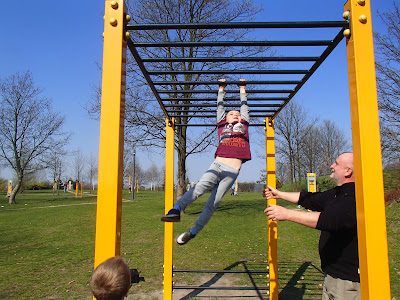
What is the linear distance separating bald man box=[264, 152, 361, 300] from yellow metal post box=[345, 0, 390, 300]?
0.53 metres

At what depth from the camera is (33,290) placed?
16.7 ft

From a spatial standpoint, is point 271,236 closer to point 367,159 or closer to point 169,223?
point 169,223

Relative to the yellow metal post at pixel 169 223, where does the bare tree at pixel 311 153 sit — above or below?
above

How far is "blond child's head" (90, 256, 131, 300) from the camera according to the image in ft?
5.25

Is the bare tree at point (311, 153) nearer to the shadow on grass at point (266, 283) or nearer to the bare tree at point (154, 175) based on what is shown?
the shadow on grass at point (266, 283)

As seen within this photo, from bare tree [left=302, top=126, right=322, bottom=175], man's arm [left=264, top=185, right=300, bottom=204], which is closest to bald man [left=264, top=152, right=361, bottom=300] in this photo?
man's arm [left=264, top=185, right=300, bottom=204]

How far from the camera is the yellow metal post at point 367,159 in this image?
4.92 feet

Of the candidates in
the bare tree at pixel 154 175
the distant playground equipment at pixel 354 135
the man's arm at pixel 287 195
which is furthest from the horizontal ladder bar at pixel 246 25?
the bare tree at pixel 154 175

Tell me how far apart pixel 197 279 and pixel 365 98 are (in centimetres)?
499

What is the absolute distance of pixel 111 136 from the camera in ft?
5.74

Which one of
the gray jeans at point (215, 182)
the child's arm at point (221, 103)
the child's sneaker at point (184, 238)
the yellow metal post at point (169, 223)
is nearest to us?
the child's sneaker at point (184, 238)

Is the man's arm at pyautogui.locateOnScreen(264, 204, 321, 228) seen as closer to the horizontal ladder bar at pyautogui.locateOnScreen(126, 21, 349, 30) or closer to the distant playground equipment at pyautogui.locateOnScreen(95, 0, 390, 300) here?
the distant playground equipment at pyautogui.locateOnScreen(95, 0, 390, 300)

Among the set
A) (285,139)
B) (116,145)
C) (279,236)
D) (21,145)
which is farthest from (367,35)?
(21,145)

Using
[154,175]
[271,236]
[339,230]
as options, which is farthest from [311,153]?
[154,175]
